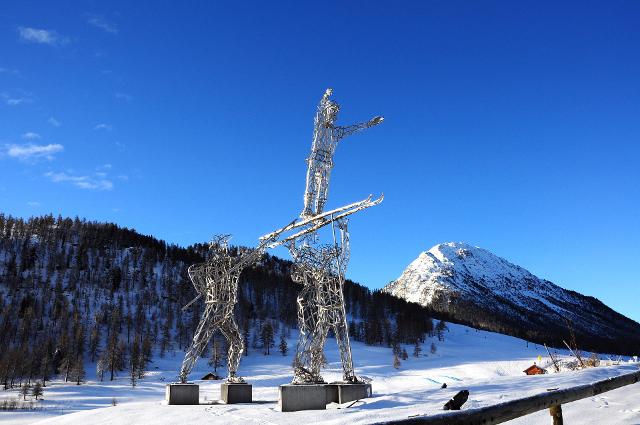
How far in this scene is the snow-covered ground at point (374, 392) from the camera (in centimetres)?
955

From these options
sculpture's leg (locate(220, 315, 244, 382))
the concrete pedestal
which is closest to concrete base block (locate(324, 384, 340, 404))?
the concrete pedestal

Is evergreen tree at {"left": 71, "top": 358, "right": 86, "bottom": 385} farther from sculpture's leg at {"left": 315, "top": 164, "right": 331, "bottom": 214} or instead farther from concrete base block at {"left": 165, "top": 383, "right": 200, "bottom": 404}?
sculpture's leg at {"left": 315, "top": 164, "right": 331, "bottom": 214}

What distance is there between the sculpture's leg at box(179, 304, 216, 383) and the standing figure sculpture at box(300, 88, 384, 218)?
608 centimetres

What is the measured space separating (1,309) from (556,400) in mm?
114246

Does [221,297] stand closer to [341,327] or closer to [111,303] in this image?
[341,327]

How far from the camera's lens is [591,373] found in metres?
→ 13.2

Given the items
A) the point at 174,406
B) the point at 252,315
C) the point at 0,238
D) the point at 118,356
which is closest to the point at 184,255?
the point at 252,315

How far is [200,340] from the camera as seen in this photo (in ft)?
68.3

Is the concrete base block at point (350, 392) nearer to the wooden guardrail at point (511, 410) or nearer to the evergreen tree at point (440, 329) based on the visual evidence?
the wooden guardrail at point (511, 410)

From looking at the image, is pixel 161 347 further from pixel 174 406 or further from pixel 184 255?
pixel 174 406

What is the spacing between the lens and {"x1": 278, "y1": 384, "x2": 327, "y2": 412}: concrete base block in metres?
16.0

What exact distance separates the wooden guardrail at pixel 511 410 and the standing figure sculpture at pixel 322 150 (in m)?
14.0

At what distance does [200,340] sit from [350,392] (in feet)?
25.3

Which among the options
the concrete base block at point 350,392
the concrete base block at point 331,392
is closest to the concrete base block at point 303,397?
the concrete base block at point 331,392
